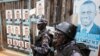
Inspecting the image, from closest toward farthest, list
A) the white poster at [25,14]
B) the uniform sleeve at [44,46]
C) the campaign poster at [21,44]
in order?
the uniform sleeve at [44,46]
the white poster at [25,14]
the campaign poster at [21,44]

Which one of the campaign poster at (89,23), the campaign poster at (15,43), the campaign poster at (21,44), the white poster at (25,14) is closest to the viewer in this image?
the campaign poster at (89,23)

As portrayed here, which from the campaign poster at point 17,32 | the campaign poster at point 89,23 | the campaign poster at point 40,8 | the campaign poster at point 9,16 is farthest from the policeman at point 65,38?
the campaign poster at point 9,16

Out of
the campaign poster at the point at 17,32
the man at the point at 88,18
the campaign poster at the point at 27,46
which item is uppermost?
the man at the point at 88,18

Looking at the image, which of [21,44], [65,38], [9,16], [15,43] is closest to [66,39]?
[65,38]

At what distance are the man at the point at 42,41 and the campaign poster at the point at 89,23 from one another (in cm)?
61

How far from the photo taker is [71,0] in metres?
2.39

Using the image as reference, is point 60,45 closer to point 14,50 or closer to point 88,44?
point 88,44

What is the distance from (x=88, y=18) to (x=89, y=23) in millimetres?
61

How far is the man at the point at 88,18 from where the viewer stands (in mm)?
2076

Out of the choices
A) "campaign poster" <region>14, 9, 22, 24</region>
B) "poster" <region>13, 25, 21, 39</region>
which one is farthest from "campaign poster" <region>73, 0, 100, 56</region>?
"poster" <region>13, 25, 21, 39</region>

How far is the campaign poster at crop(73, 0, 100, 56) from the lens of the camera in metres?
2.05

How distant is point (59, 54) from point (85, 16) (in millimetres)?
565

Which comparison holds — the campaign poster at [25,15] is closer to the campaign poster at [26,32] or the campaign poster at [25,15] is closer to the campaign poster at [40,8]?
the campaign poster at [26,32]

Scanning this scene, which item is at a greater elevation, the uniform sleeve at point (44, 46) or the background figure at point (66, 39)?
the background figure at point (66, 39)
